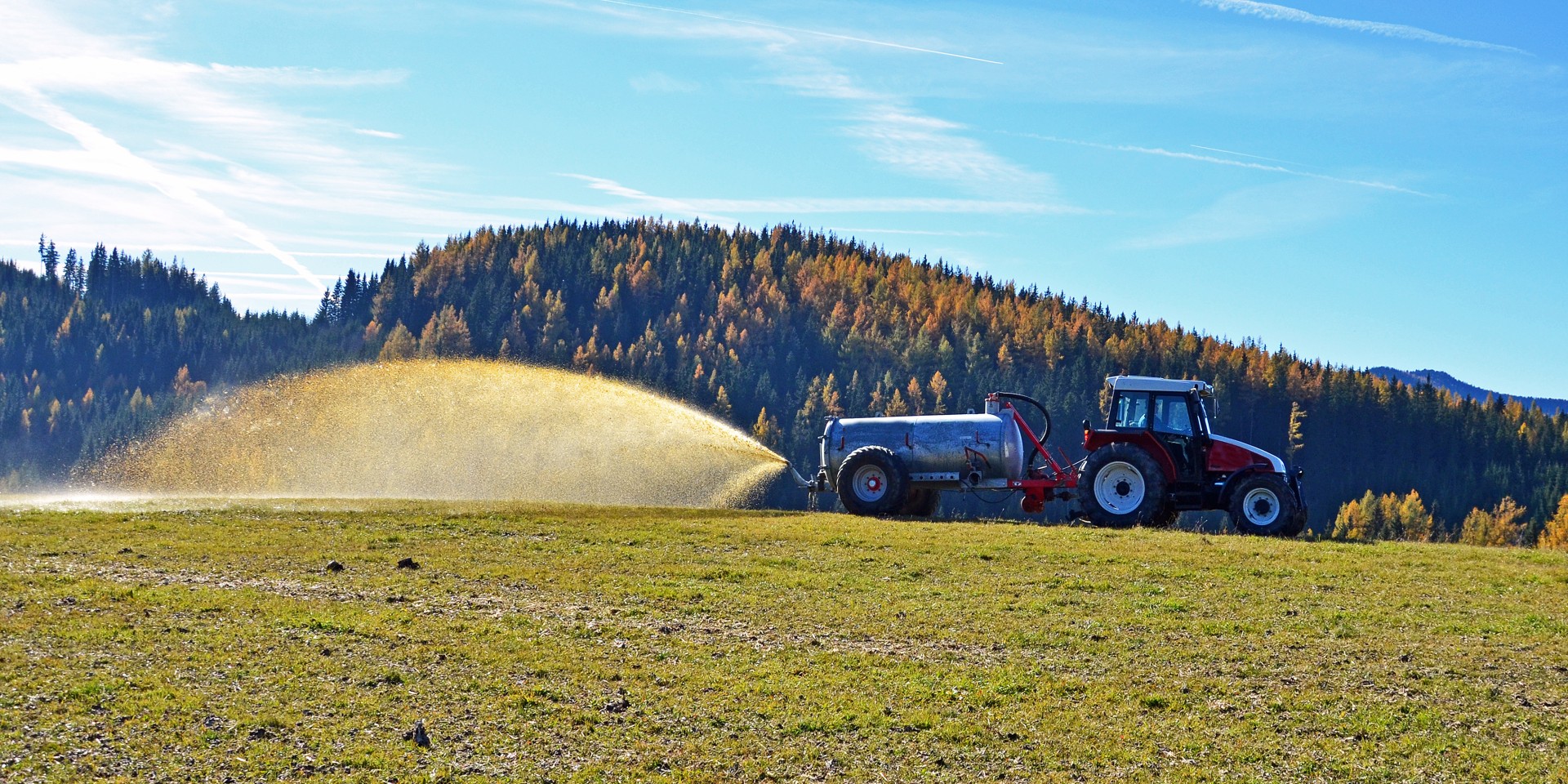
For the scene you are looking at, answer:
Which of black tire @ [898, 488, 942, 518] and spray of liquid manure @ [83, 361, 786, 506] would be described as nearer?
black tire @ [898, 488, 942, 518]

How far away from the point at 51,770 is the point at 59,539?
1754 cm

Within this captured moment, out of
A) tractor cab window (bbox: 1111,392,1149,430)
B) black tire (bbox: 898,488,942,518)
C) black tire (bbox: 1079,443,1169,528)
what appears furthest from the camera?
black tire (bbox: 898,488,942,518)

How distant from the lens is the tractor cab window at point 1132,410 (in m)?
35.0

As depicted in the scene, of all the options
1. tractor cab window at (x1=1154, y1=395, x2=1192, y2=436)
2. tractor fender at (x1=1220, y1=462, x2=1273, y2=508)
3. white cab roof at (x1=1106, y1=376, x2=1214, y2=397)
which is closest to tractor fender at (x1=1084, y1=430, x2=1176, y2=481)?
tractor cab window at (x1=1154, y1=395, x2=1192, y2=436)

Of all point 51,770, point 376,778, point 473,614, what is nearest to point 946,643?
point 473,614

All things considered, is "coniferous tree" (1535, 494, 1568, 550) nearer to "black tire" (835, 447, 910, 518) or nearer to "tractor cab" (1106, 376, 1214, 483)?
"tractor cab" (1106, 376, 1214, 483)

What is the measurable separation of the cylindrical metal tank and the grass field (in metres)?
9.08

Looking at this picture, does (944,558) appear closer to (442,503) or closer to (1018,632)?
(1018,632)

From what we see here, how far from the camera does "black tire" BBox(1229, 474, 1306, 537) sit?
3238 cm

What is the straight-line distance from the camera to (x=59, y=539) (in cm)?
2683

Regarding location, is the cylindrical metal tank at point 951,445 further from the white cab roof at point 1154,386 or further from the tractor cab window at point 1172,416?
the tractor cab window at point 1172,416

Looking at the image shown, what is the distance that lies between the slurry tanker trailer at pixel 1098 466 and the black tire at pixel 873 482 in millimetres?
35

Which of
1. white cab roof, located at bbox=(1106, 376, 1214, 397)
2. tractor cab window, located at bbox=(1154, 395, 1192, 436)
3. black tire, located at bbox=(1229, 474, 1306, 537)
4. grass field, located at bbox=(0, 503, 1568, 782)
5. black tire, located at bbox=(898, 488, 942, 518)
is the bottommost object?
grass field, located at bbox=(0, 503, 1568, 782)

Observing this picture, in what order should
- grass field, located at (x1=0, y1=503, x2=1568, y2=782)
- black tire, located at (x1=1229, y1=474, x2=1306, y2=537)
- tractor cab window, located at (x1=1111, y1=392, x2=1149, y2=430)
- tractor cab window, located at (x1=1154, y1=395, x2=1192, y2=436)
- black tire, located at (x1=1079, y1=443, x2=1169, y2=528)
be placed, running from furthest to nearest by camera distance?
tractor cab window, located at (x1=1111, y1=392, x2=1149, y2=430)
tractor cab window, located at (x1=1154, y1=395, x2=1192, y2=436)
black tire, located at (x1=1079, y1=443, x2=1169, y2=528)
black tire, located at (x1=1229, y1=474, x2=1306, y2=537)
grass field, located at (x1=0, y1=503, x2=1568, y2=782)
